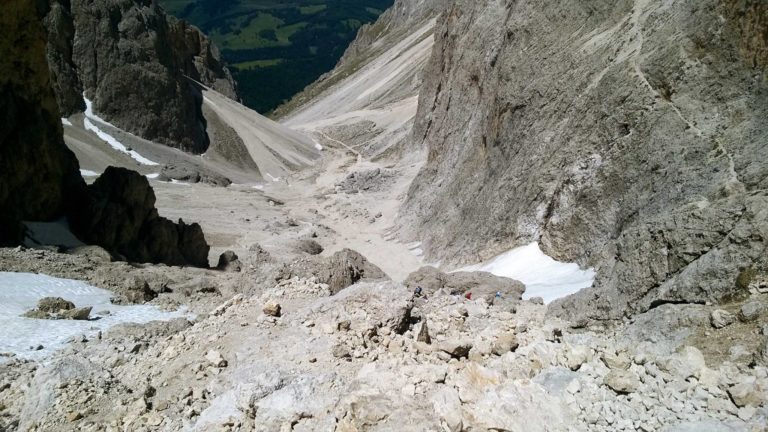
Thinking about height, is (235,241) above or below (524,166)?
below

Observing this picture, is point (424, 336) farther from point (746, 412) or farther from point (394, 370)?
point (746, 412)

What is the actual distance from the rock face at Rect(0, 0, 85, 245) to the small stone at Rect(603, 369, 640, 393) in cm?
1860

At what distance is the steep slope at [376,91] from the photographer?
214 ft

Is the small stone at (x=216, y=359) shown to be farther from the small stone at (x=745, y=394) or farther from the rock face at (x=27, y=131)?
the rock face at (x=27, y=131)

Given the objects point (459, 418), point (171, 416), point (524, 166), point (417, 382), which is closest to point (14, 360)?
point (171, 416)

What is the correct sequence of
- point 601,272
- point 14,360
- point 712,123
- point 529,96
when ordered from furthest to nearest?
point 529,96 → point 712,123 → point 601,272 → point 14,360

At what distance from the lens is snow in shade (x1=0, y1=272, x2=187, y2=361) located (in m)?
11.0

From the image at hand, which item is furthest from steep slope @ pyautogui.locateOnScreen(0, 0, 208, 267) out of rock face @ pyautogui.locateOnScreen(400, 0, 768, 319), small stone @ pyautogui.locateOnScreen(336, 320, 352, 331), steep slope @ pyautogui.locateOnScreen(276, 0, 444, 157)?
steep slope @ pyautogui.locateOnScreen(276, 0, 444, 157)

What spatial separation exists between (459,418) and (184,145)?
4908 cm

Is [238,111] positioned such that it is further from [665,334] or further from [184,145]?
[665,334]

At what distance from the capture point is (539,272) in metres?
16.0

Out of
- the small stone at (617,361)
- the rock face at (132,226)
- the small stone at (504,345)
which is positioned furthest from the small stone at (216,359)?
the rock face at (132,226)

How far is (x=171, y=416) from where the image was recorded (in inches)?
310

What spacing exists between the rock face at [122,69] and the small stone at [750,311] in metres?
48.3
